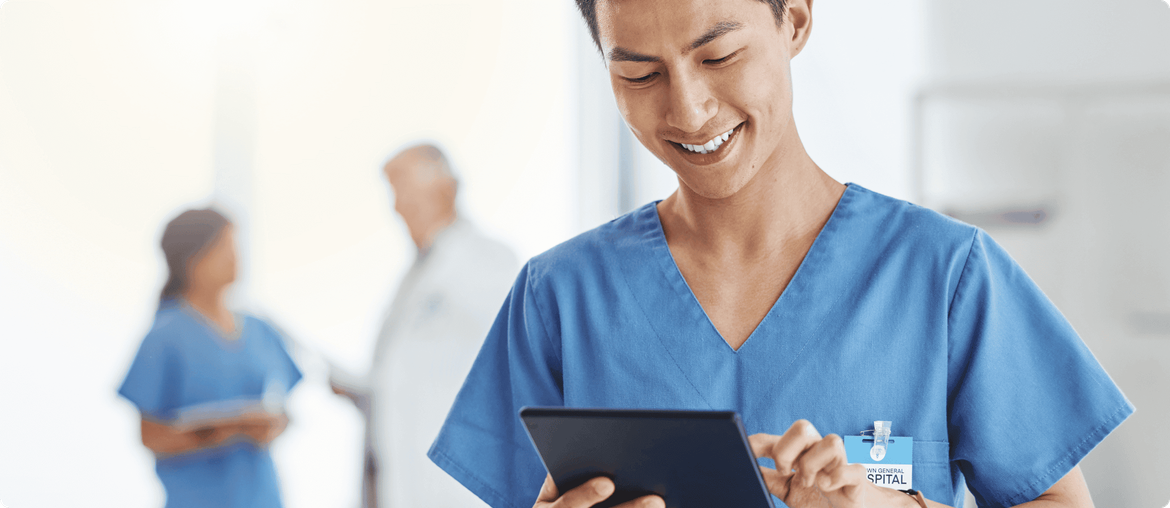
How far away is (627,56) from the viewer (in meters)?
0.67

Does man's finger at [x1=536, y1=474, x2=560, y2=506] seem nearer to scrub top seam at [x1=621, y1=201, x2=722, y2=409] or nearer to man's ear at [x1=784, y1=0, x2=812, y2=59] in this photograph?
scrub top seam at [x1=621, y1=201, x2=722, y2=409]

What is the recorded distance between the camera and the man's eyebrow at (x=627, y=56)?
0.66 metres

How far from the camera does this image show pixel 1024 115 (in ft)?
6.42

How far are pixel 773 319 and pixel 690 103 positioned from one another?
0.69 ft

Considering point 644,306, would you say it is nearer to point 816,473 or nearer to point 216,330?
point 816,473

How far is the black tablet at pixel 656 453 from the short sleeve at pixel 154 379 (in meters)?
1.57

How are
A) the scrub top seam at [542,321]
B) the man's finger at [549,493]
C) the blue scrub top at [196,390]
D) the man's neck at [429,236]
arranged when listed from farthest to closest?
the man's neck at [429,236], the blue scrub top at [196,390], the scrub top seam at [542,321], the man's finger at [549,493]

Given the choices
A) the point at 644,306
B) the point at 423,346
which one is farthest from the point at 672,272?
the point at 423,346

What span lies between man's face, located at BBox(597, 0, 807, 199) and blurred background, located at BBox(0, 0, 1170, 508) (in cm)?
150

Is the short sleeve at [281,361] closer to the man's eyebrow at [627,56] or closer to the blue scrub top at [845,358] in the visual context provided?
the blue scrub top at [845,358]

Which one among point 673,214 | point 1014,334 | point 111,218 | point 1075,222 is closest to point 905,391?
point 1014,334

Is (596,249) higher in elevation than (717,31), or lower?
lower

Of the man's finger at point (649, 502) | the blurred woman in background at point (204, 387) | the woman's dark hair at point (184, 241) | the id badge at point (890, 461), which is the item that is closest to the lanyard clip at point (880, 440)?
the id badge at point (890, 461)

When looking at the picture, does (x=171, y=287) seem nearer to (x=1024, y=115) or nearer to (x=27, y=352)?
(x=27, y=352)
